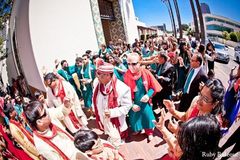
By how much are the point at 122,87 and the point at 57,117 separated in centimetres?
53

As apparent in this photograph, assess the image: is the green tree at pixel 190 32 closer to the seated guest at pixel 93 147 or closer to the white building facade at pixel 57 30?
the white building facade at pixel 57 30

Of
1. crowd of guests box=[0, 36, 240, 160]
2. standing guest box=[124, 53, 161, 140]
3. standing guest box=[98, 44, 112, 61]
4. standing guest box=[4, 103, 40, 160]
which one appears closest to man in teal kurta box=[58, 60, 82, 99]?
crowd of guests box=[0, 36, 240, 160]

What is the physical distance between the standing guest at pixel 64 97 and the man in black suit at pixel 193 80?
32.3 inches

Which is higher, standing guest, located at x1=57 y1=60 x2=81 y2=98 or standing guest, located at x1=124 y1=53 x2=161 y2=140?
standing guest, located at x1=57 y1=60 x2=81 y2=98

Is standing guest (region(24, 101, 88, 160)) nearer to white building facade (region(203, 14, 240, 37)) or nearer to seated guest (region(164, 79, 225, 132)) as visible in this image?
seated guest (region(164, 79, 225, 132))

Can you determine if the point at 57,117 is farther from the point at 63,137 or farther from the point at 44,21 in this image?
the point at 44,21

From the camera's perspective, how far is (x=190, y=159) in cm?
90

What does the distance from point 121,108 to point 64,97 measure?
44cm

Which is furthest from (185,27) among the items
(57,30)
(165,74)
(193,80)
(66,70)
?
(66,70)

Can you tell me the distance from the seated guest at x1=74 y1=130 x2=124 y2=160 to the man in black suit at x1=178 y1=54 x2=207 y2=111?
57cm

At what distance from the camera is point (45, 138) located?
141cm

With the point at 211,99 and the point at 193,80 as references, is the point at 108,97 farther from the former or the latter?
the point at 211,99

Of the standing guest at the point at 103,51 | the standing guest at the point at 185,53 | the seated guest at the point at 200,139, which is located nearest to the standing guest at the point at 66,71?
the standing guest at the point at 103,51

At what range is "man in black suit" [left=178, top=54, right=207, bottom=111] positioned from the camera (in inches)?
47.4
